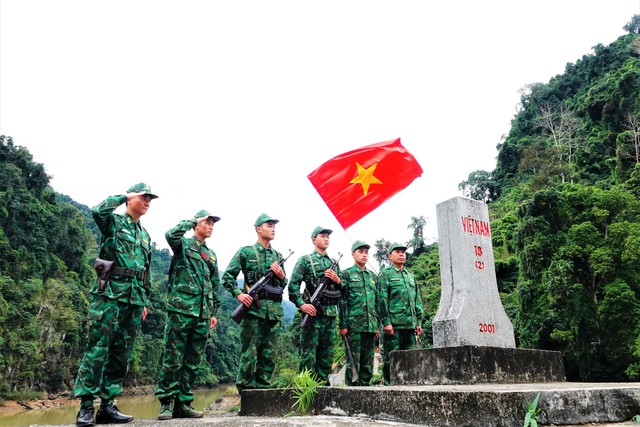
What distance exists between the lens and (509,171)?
51031 mm

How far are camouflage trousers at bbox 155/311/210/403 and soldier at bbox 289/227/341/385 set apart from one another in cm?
118

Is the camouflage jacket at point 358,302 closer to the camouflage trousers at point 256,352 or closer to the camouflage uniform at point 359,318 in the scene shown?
the camouflage uniform at point 359,318

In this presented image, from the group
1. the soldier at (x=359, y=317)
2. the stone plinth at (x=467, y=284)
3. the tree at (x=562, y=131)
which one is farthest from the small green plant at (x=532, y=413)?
the tree at (x=562, y=131)

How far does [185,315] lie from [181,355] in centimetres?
31

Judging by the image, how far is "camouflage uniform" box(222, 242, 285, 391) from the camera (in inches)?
175

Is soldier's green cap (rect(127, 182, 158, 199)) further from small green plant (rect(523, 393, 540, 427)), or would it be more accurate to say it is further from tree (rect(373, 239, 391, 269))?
tree (rect(373, 239, 391, 269))

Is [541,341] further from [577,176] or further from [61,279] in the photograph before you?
[61,279]

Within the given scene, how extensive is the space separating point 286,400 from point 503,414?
1721mm

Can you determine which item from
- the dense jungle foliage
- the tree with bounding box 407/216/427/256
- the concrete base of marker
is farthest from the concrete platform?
the tree with bounding box 407/216/427/256

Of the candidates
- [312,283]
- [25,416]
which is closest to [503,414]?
[312,283]

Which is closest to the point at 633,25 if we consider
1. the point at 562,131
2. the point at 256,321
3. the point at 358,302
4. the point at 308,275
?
the point at 562,131

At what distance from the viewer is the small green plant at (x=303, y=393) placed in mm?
3430

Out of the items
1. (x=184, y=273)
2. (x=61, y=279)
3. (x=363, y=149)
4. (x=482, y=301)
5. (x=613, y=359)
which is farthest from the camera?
(x=61, y=279)

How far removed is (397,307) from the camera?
5695 mm
